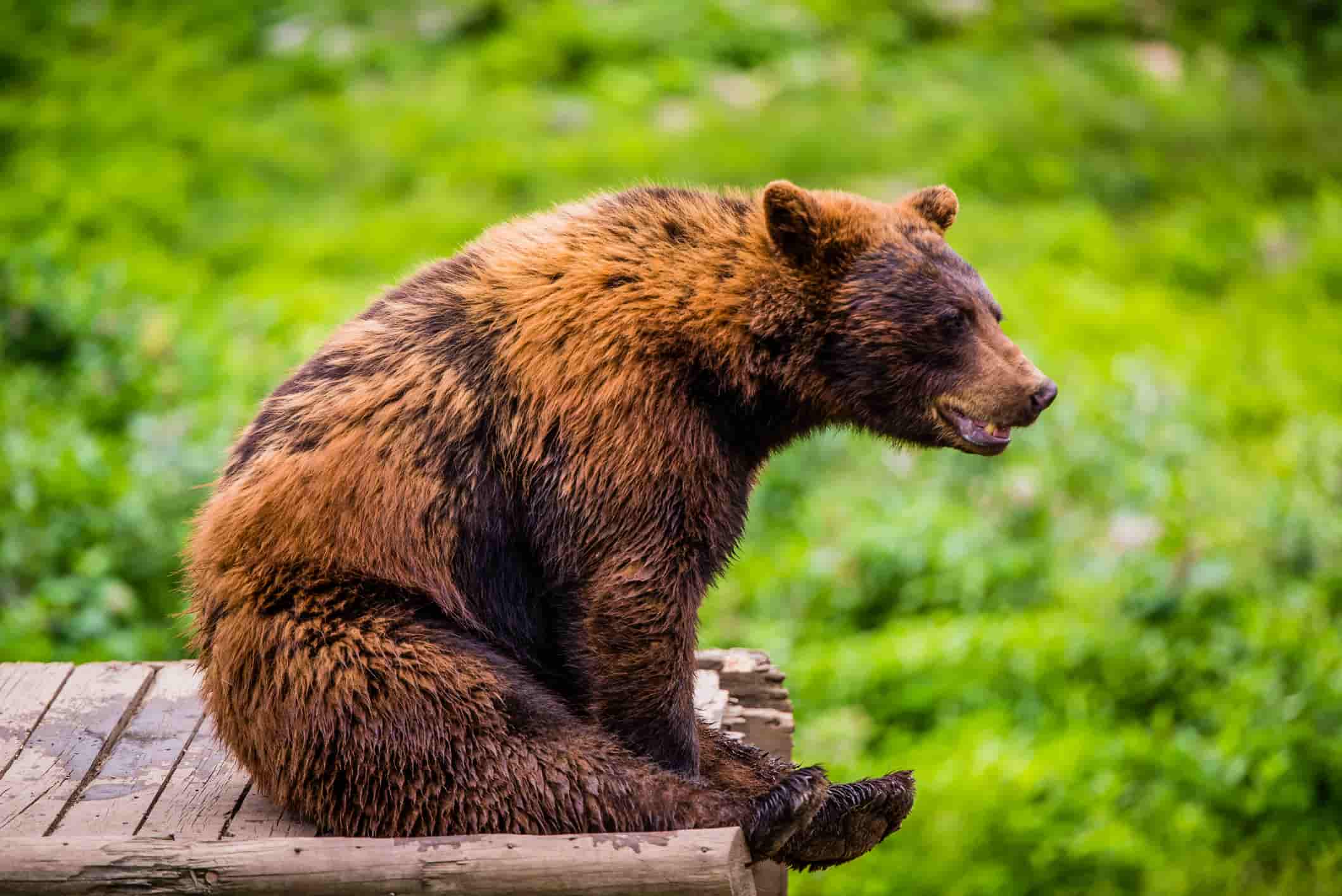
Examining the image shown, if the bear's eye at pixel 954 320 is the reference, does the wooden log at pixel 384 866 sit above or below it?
below

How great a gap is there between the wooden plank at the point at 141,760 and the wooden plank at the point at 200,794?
34mm

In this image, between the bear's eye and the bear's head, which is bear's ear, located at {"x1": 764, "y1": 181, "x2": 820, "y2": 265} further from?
the bear's eye

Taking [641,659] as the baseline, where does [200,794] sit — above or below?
below

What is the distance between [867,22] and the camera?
45.5ft

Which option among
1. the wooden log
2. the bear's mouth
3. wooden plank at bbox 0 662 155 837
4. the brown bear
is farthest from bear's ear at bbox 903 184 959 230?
wooden plank at bbox 0 662 155 837

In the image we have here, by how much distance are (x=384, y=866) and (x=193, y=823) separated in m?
0.78

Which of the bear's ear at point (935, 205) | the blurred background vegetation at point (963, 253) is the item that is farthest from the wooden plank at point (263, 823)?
the blurred background vegetation at point (963, 253)

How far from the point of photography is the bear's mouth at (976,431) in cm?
412

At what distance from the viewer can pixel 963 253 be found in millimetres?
10875

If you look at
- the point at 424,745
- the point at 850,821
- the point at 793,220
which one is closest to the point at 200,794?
the point at 424,745

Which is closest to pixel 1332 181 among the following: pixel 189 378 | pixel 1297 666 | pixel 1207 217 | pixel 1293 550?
pixel 1207 217

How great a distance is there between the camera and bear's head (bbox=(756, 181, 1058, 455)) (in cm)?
404

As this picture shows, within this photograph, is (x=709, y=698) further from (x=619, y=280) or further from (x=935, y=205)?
(x=935, y=205)

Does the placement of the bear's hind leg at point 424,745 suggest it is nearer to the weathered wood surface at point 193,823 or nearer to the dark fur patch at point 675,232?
the weathered wood surface at point 193,823
